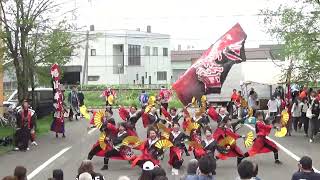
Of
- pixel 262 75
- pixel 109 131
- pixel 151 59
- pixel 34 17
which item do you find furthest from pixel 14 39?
pixel 151 59

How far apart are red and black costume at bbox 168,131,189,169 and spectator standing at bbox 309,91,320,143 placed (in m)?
6.76

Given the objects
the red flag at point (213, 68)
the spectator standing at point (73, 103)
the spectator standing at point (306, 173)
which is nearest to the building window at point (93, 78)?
the spectator standing at point (73, 103)

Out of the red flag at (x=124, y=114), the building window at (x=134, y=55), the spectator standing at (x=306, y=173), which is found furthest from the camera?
the building window at (x=134, y=55)

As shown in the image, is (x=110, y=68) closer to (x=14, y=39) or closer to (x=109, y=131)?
(x=14, y=39)

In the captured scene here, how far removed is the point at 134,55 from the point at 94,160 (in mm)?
55680

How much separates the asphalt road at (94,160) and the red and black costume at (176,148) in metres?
0.32

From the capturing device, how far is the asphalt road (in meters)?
15.2

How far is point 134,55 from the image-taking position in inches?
2876

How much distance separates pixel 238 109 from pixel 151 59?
4710cm

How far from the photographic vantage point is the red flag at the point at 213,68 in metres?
25.1

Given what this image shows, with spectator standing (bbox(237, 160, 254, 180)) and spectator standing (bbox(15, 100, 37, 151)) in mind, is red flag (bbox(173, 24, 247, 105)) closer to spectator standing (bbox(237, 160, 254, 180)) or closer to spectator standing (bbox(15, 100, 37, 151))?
spectator standing (bbox(15, 100, 37, 151))

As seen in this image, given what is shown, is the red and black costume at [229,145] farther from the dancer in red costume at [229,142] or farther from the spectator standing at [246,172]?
the spectator standing at [246,172]

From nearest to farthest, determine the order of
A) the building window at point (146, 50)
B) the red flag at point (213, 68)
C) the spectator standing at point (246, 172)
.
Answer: the spectator standing at point (246, 172), the red flag at point (213, 68), the building window at point (146, 50)

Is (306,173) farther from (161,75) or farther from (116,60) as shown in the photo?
(161,75)
